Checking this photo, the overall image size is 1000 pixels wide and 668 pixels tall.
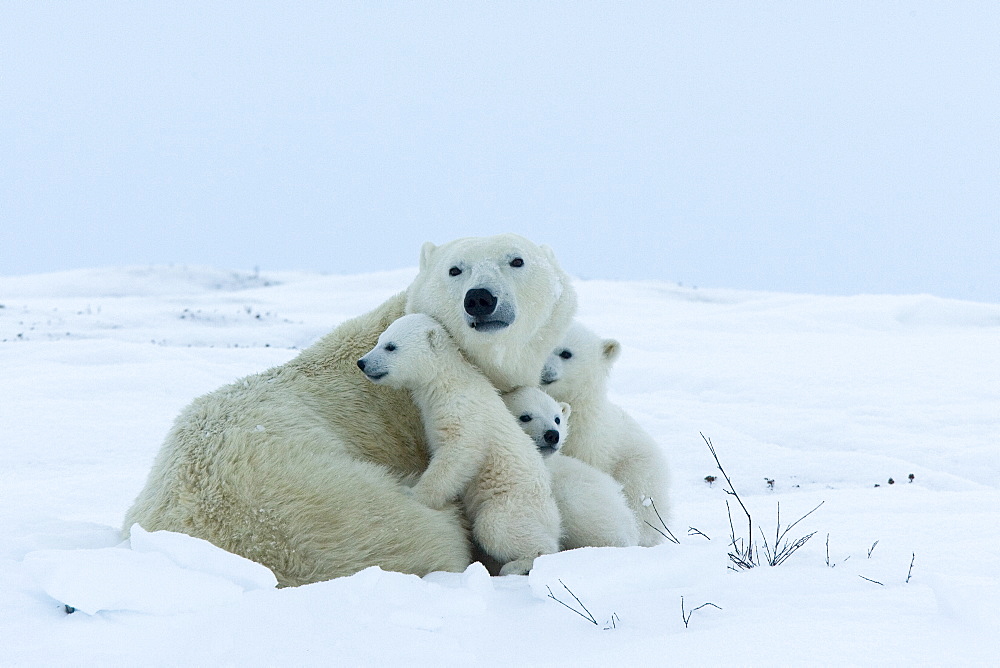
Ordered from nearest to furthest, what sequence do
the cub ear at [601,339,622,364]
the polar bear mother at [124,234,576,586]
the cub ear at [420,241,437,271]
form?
1. the polar bear mother at [124,234,576,586]
2. the cub ear at [420,241,437,271]
3. the cub ear at [601,339,622,364]

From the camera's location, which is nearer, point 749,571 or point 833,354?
point 749,571

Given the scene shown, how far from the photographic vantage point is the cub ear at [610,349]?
392cm

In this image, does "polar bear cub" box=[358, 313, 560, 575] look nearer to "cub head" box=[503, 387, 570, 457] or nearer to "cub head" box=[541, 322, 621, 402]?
"cub head" box=[503, 387, 570, 457]

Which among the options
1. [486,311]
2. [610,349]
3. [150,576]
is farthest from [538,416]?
[150,576]

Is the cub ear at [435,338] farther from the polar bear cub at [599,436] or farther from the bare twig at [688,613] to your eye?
the bare twig at [688,613]

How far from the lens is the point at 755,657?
5.69 feet

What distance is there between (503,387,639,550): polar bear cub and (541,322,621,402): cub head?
A: 22cm

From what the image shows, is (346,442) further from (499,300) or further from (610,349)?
(610,349)

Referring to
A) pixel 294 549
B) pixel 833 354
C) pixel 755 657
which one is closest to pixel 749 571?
pixel 755 657

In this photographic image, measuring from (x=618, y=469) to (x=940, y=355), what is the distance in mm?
7571

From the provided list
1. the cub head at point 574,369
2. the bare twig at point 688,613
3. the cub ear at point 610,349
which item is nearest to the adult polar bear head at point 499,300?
the cub head at point 574,369

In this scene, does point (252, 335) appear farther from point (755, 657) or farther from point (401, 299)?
point (755, 657)

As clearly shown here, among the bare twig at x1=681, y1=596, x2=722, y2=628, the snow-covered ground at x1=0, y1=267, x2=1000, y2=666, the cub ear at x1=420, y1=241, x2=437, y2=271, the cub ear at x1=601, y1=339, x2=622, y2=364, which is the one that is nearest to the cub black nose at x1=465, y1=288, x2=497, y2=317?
the cub ear at x1=420, y1=241, x2=437, y2=271

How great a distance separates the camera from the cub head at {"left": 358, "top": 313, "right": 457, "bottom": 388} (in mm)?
3098
